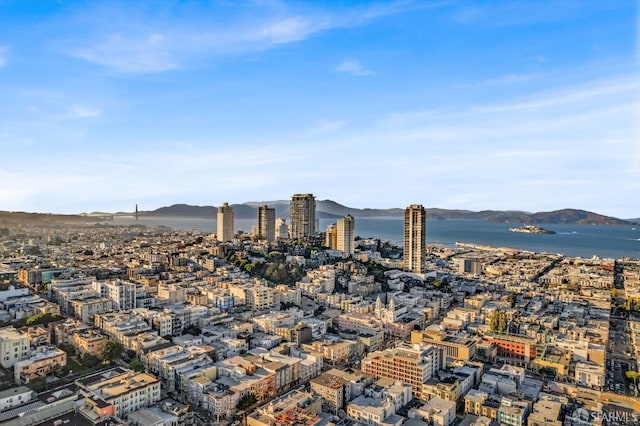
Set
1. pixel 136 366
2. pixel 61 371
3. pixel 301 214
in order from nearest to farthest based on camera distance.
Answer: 1. pixel 61 371
2. pixel 136 366
3. pixel 301 214

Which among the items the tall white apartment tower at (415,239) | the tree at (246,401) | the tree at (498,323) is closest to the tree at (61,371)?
the tree at (246,401)

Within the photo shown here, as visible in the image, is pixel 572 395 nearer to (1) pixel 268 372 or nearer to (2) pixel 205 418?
(1) pixel 268 372

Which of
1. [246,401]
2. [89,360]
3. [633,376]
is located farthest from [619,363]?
[89,360]

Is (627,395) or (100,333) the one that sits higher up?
(100,333)

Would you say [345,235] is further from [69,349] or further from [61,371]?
[61,371]

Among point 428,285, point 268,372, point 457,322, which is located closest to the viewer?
point 268,372

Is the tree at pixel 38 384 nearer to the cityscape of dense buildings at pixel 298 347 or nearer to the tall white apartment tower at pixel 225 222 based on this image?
the cityscape of dense buildings at pixel 298 347

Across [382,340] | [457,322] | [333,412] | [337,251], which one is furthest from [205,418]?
[337,251]
